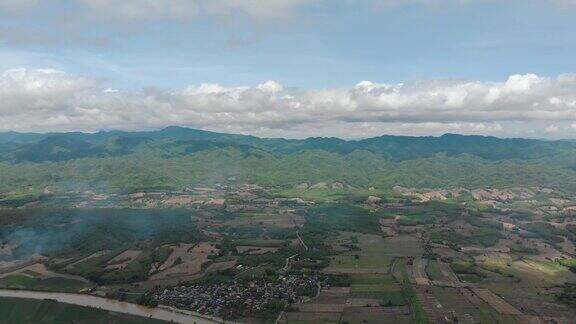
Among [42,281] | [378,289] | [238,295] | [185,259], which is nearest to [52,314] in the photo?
[42,281]

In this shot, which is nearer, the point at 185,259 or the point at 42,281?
the point at 42,281

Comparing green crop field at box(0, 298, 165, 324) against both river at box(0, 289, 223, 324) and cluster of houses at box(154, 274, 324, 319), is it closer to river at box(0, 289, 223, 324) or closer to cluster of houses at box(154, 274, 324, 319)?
river at box(0, 289, 223, 324)

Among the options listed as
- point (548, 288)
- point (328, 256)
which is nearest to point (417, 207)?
point (328, 256)

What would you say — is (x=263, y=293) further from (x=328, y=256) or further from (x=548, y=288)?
(x=548, y=288)

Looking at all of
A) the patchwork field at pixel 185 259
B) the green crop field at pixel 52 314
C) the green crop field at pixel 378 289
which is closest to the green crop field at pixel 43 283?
the green crop field at pixel 52 314

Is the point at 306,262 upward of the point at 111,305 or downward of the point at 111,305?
upward

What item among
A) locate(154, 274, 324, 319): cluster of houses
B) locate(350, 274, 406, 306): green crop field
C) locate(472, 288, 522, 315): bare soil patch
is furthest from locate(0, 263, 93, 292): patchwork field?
locate(472, 288, 522, 315): bare soil patch

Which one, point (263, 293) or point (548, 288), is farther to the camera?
point (548, 288)

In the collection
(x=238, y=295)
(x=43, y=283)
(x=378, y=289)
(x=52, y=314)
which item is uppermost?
(x=238, y=295)

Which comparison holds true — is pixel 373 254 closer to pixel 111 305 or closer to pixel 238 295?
pixel 238 295
